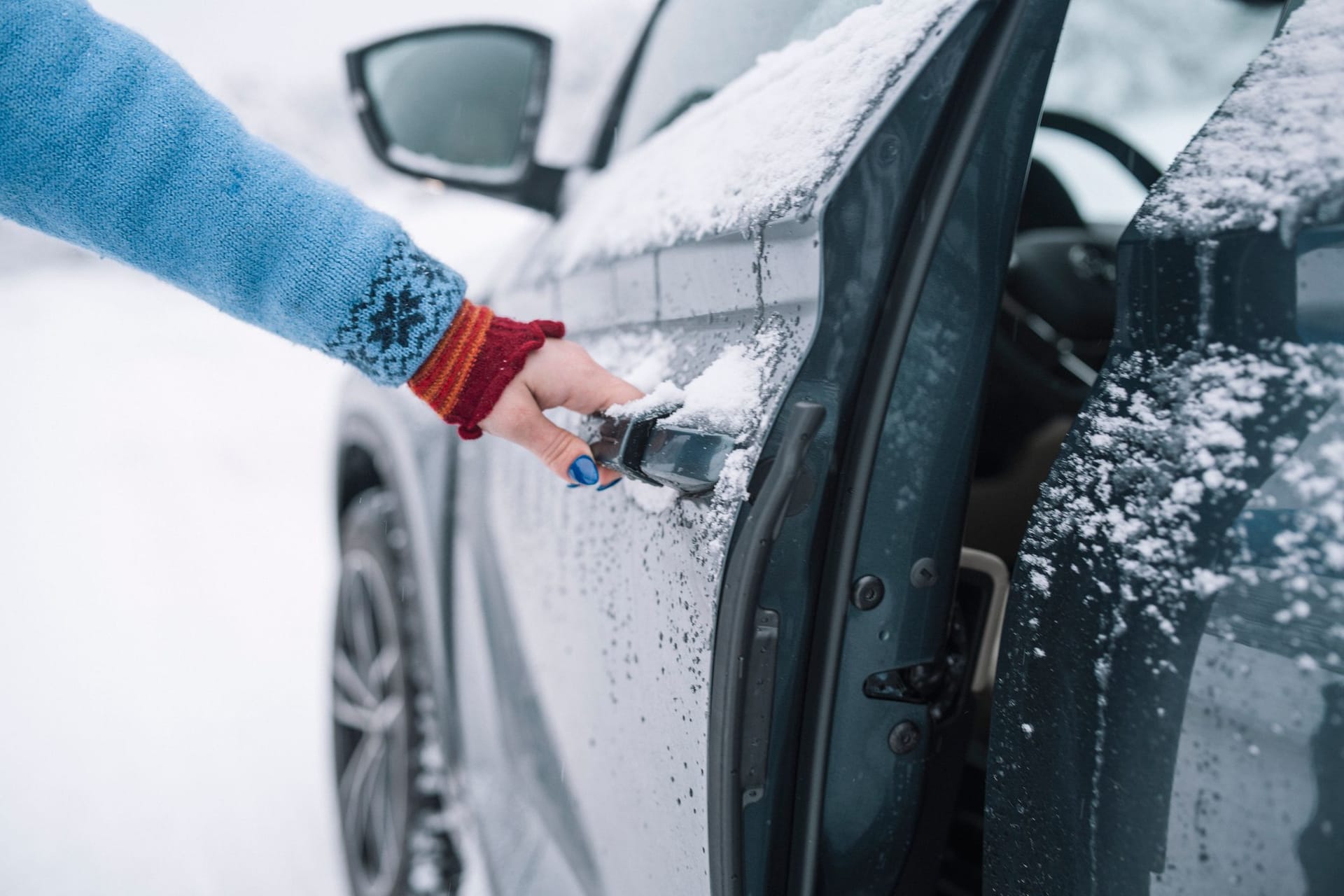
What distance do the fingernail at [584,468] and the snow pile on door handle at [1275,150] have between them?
54 centimetres

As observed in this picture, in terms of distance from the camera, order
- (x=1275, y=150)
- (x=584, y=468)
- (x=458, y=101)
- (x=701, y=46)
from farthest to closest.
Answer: (x=458, y=101), (x=701, y=46), (x=584, y=468), (x=1275, y=150)

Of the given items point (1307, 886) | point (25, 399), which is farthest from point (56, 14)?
point (25, 399)

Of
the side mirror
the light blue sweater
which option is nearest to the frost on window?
the light blue sweater

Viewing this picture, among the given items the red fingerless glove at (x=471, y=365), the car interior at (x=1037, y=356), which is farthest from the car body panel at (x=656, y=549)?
the car interior at (x=1037, y=356)

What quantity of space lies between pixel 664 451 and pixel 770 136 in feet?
1.14

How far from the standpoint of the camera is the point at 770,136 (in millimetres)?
857

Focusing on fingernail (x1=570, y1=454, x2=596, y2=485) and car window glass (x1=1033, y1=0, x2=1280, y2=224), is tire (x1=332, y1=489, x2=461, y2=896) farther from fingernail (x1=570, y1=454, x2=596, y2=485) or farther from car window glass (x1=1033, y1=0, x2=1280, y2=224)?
car window glass (x1=1033, y1=0, x2=1280, y2=224)

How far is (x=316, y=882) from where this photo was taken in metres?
2.22

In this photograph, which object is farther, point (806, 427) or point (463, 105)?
point (463, 105)

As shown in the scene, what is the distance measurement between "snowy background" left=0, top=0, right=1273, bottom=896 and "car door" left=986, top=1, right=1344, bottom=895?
38.0 inches

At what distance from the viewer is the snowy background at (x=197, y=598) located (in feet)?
7.43

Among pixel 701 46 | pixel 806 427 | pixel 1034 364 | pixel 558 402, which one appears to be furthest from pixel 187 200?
pixel 1034 364

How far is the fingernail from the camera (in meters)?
0.89

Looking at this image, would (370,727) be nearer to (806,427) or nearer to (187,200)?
(187,200)
